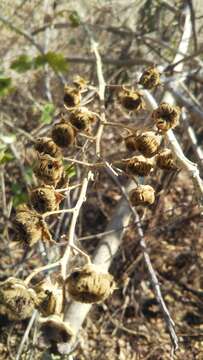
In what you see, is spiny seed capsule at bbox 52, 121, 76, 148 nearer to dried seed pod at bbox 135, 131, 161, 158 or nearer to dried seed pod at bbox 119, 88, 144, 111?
dried seed pod at bbox 135, 131, 161, 158

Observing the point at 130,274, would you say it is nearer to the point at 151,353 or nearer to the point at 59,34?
the point at 151,353

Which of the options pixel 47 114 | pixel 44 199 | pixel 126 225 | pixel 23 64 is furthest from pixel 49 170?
pixel 23 64

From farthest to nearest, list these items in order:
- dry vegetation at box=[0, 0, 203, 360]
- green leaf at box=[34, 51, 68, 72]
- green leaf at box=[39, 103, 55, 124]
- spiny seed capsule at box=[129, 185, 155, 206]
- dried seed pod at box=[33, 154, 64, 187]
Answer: green leaf at box=[34, 51, 68, 72] → green leaf at box=[39, 103, 55, 124] → dry vegetation at box=[0, 0, 203, 360] → spiny seed capsule at box=[129, 185, 155, 206] → dried seed pod at box=[33, 154, 64, 187]

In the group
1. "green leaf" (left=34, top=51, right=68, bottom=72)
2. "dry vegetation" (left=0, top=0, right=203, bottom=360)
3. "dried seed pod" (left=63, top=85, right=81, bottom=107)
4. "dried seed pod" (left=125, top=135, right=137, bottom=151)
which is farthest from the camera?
"green leaf" (left=34, top=51, right=68, bottom=72)

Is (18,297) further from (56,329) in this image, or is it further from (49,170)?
(49,170)

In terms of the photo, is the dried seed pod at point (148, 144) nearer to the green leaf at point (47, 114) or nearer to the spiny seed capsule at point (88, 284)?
the spiny seed capsule at point (88, 284)

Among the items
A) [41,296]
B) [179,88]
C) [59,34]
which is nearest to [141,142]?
[41,296]

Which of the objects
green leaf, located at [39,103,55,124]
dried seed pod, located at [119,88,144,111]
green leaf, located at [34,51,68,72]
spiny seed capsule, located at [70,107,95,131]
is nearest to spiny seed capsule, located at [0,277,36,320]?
spiny seed capsule, located at [70,107,95,131]
